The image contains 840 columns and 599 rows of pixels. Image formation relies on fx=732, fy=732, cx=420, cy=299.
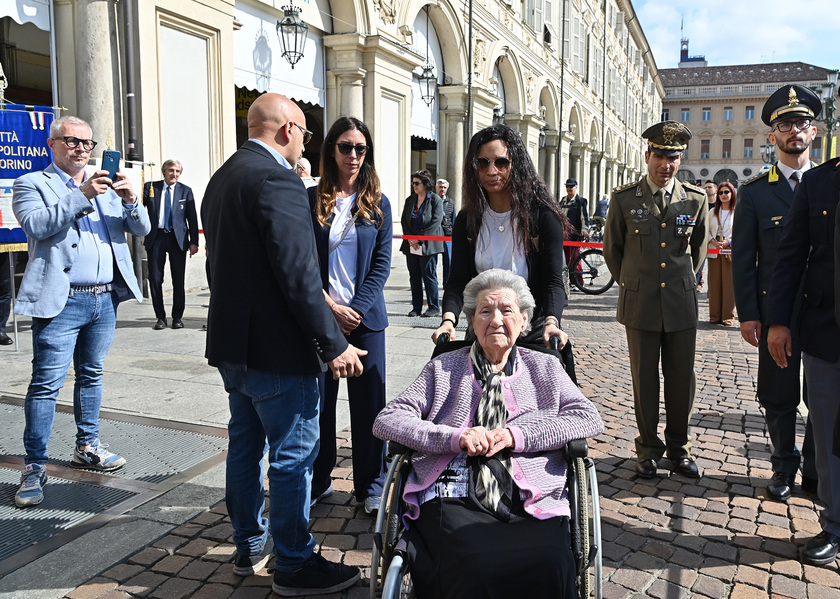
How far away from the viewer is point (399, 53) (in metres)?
16.3

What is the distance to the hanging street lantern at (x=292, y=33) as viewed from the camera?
12.7 metres

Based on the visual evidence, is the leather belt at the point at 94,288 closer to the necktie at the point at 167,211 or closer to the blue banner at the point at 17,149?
the blue banner at the point at 17,149

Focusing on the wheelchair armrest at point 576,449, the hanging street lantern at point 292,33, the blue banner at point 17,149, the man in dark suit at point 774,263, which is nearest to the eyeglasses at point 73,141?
the wheelchair armrest at point 576,449

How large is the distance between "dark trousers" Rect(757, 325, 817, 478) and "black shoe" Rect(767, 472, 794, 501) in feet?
0.09

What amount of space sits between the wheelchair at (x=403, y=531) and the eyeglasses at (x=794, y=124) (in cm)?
235

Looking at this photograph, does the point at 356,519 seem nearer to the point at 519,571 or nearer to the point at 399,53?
the point at 519,571

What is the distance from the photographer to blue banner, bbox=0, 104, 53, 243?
6.76 meters

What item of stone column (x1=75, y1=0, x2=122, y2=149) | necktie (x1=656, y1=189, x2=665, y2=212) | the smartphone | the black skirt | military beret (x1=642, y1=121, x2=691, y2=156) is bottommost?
the black skirt

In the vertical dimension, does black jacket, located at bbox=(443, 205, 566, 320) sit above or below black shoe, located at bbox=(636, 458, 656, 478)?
above

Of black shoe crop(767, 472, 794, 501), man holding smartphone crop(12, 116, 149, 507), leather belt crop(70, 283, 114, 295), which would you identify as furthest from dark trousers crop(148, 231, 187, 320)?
black shoe crop(767, 472, 794, 501)

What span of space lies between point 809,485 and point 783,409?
422mm

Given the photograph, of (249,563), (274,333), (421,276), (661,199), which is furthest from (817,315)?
(421,276)

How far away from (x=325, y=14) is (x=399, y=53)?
210 centimetres

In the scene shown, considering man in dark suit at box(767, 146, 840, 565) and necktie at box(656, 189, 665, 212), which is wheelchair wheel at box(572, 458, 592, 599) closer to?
man in dark suit at box(767, 146, 840, 565)
